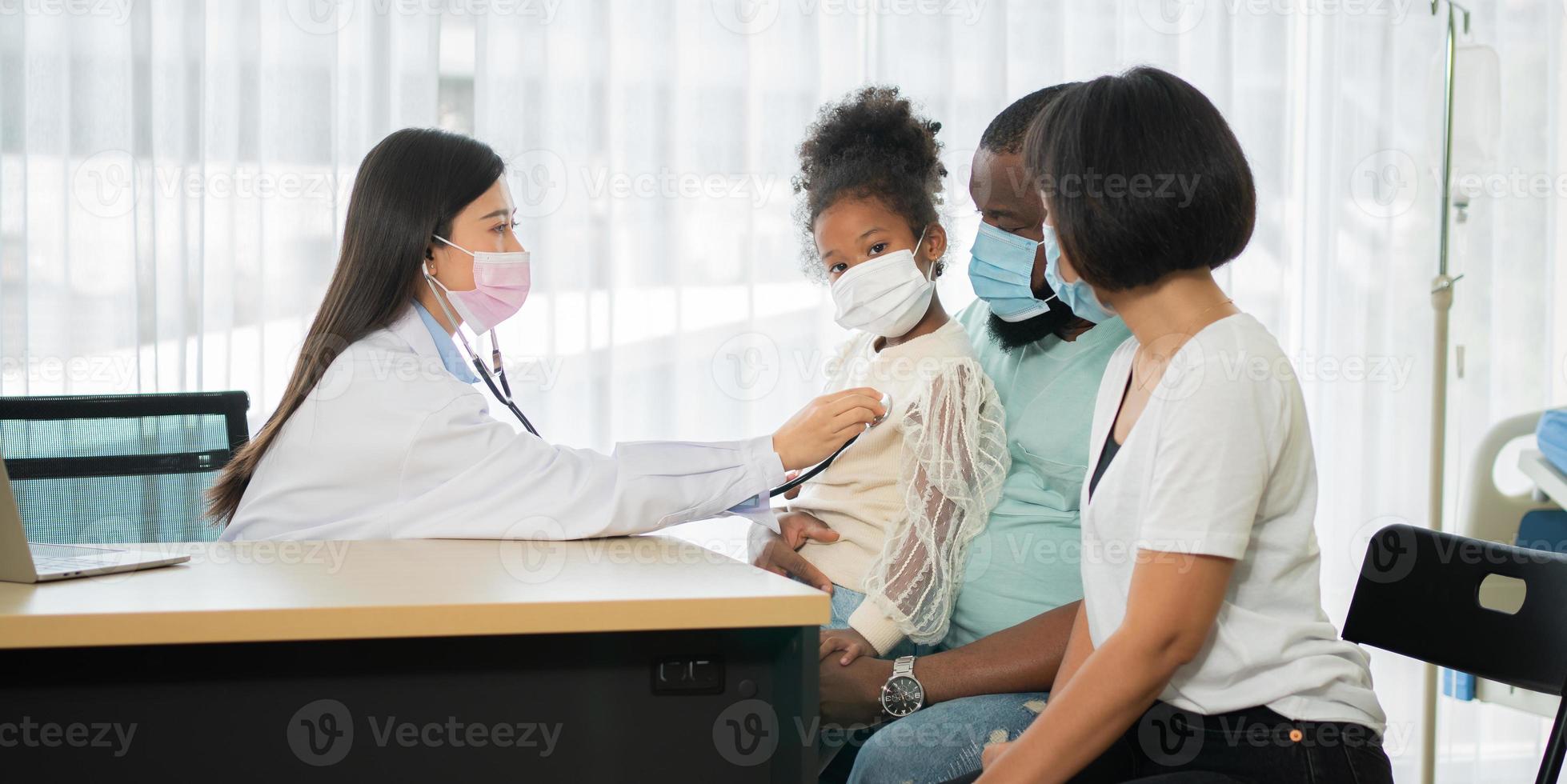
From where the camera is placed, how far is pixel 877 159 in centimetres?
169

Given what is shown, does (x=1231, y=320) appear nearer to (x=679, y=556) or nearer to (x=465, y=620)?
(x=679, y=556)

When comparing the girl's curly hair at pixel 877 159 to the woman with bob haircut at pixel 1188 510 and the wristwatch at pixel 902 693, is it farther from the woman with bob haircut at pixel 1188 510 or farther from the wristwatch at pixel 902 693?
the wristwatch at pixel 902 693

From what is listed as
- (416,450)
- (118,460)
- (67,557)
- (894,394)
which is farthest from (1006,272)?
(118,460)

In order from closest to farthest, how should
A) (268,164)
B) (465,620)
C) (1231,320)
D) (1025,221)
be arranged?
(465,620) → (1231,320) → (1025,221) → (268,164)

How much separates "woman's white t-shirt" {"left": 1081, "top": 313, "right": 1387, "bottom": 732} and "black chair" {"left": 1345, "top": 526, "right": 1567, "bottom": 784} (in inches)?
14.7

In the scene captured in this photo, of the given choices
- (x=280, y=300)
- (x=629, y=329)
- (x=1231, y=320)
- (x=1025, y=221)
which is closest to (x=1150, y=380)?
(x=1231, y=320)

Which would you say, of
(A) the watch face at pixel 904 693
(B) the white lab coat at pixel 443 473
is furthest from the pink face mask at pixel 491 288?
(A) the watch face at pixel 904 693

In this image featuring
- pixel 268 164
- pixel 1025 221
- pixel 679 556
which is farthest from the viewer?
pixel 268 164

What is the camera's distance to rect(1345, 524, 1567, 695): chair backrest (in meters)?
1.34

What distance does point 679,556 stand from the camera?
130cm

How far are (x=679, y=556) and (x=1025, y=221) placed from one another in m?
0.68

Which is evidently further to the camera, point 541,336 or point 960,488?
point 541,336

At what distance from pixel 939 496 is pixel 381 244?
2.84 feet

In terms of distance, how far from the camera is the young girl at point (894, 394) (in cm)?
146
